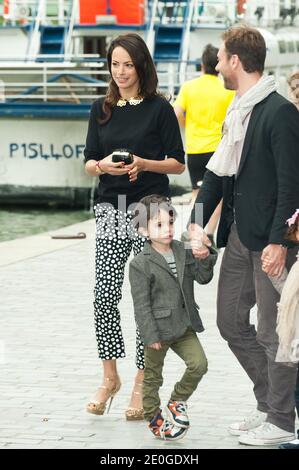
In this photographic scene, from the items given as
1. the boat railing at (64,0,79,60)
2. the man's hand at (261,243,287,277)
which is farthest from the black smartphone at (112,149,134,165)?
the boat railing at (64,0,79,60)

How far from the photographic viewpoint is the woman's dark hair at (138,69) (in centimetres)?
650

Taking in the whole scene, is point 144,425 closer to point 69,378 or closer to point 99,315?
point 99,315

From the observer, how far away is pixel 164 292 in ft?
19.8

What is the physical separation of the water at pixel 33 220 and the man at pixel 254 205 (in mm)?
12177

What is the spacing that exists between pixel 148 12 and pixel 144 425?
20627 millimetres

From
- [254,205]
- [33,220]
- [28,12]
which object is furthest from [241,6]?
[254,205]

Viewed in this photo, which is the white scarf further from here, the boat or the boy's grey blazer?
the boat

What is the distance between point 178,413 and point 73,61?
59.4 ft

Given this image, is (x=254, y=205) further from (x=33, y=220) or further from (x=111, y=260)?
(x=33, y=220)

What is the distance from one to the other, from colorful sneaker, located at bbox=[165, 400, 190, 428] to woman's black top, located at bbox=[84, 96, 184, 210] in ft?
3.56

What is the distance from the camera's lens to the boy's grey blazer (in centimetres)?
598

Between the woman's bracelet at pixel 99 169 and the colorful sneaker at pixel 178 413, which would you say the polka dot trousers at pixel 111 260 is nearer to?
the woman's bracelet at pixel 99 169

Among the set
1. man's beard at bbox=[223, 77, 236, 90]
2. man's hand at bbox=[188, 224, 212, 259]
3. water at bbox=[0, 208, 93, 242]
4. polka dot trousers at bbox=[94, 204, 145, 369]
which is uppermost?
man's beard at bbox=[223, 77, 236, 90]

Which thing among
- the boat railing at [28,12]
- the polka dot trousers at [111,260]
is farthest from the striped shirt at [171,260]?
the boat railing at [28,12]
